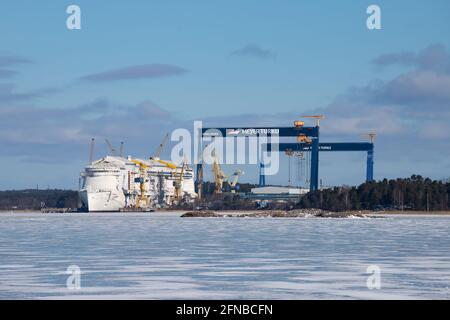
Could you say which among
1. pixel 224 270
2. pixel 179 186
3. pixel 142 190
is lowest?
pixel 224 270

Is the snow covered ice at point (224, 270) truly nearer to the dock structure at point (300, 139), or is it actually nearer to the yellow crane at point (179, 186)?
the dock structure at point (300, 139)

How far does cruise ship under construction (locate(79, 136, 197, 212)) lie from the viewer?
147125 millimetres

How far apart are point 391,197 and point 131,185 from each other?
2033 inches

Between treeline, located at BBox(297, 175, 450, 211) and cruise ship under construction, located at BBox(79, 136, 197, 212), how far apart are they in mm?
37906

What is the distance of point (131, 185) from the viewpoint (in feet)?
506

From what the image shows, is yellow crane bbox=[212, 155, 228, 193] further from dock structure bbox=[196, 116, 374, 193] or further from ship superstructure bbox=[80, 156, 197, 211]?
dock structure bbox=[196, 116, 374, 193]

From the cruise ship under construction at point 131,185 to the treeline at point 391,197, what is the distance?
37.9 metres

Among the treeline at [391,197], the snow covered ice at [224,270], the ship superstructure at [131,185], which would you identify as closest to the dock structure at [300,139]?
the treeline at [391,197]

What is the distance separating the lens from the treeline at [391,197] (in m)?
120

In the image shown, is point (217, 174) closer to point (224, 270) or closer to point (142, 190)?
point (142, 190)

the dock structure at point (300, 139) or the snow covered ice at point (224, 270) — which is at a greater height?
the dock structure at point (300, 139)

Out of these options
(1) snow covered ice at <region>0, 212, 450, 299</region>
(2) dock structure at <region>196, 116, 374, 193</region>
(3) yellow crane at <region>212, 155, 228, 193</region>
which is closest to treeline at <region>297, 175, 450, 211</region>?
(2) dock structure at <region>196, 116, 374, 193</region>

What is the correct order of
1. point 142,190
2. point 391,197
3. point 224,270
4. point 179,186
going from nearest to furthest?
point 224,270, point 391,197, point 142,190, point 179,186

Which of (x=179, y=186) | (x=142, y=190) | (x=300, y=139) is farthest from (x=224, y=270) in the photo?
(x=179, y=186)
